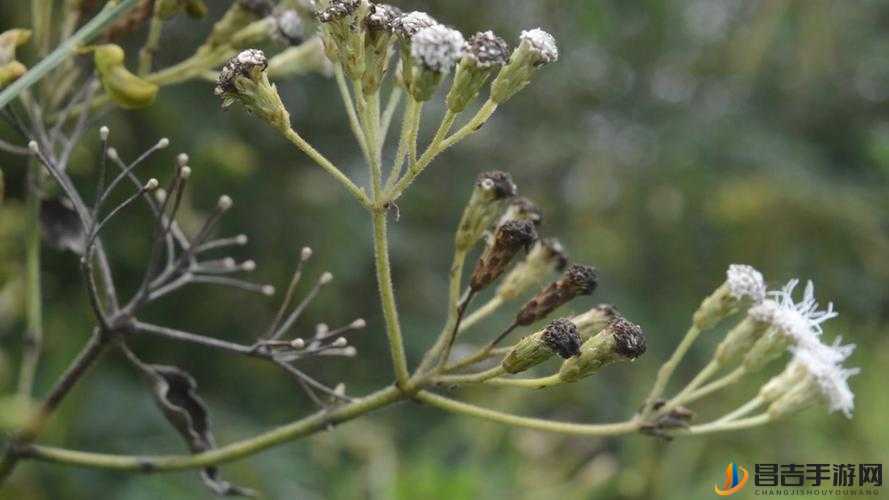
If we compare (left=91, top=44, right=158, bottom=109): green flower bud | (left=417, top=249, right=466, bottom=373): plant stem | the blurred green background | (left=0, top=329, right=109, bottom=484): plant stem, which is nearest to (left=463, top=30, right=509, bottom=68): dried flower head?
(left=417, top=249, right=466, bottom=373): plant stem

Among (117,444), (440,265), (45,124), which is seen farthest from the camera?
(440,265)

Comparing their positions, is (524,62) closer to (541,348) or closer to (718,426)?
(541,348)

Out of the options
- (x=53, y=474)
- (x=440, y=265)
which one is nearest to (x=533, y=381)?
(x=53, y=474)

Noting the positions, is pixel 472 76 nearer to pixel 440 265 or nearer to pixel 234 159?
pixel 234 159

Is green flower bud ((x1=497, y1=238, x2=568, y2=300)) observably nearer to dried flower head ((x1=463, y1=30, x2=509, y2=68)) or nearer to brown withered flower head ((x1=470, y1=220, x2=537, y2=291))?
brown withered flower head ((x1=470, y1=220, x2=537, y2=291))

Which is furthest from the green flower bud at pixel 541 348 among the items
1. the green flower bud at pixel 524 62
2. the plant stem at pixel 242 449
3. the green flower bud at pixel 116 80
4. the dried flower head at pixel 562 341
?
the green flower bud at pixel 116 80
